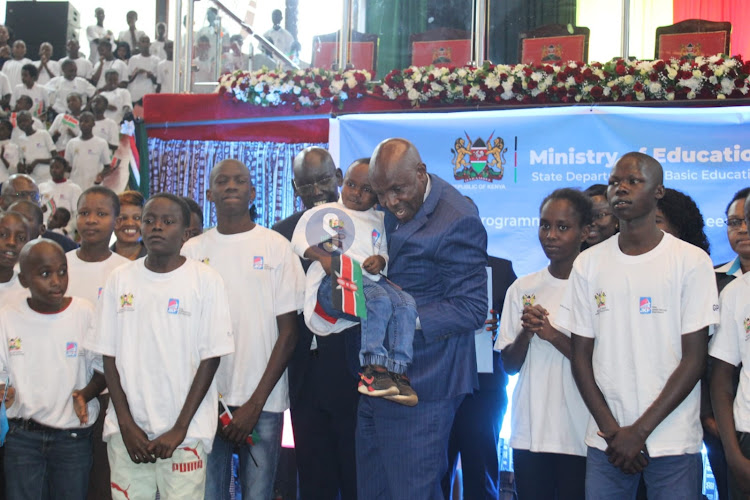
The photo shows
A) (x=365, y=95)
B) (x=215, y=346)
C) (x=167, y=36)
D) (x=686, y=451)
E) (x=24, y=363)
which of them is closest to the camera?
(x=686, y=451)

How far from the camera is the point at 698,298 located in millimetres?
3189

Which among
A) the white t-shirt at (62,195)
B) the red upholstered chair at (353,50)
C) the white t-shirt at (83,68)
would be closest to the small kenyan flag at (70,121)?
the white t-shirt at (62,195)

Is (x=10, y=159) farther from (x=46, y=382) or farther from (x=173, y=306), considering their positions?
(x=173, y=306)

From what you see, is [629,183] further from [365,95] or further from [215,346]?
[365,95]

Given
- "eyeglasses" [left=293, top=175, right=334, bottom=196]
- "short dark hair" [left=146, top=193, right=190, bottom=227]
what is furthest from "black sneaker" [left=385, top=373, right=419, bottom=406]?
"eyeglasses" [left=293, top=175, right=334, bottom=196]

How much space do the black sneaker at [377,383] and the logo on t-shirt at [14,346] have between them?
184 cm

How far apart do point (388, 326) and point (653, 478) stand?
1238mm

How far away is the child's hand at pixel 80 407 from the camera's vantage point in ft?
12.6

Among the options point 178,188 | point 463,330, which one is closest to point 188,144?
point 178,188

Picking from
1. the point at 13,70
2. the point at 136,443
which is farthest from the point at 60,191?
the point at 136,443

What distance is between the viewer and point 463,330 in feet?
10.6

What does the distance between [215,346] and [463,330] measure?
115 centimetres

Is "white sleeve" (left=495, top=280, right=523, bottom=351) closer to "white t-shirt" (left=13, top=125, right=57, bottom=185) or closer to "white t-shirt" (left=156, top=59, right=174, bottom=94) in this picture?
"white t-shirt" (left=13, top=125, right=57, bottom=185)

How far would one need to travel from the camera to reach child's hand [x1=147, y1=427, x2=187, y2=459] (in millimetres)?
3453
